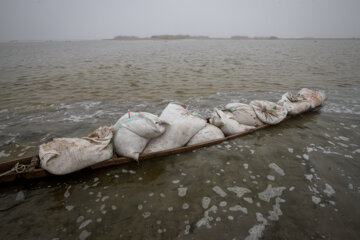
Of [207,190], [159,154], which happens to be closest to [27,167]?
[159,154]

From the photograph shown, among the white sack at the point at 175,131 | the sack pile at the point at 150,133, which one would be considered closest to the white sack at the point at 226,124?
the sack pile at the point at 150,133

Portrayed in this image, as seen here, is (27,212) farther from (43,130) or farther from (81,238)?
(43,130)

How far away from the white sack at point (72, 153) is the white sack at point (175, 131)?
2.37ft

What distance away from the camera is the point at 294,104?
4770 millimetres

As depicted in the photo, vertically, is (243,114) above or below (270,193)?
above

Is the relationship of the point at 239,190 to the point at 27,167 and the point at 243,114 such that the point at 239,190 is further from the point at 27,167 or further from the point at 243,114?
the point at 27,167

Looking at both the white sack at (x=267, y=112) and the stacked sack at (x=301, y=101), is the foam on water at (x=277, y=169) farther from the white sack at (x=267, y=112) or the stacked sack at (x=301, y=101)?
the stacked sack at (x=301, y=101)

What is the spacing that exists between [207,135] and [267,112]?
5.76ft

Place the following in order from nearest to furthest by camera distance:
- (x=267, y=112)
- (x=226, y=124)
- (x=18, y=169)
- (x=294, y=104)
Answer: (x=18, y=169), (x=226, y=124), (x=267, y=112), (x=294, y=104)

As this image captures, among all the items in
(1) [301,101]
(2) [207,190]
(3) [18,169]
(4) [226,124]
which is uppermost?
(1) [301,101]

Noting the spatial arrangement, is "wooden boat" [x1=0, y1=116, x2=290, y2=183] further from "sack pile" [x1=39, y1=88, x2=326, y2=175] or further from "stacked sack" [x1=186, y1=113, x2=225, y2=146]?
"stacked sack" [x1=186, y1=113, x2=225, y2=146]

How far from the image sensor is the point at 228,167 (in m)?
2.97

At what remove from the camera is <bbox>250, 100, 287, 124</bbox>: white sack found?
13.5ft

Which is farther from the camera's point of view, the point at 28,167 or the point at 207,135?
the point at 207,135
